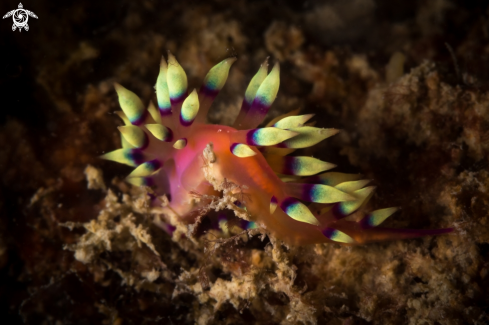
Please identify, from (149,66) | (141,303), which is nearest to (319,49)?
(149,66)

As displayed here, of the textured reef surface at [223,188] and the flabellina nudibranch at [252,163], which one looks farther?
the textured reef surface at [223,188]

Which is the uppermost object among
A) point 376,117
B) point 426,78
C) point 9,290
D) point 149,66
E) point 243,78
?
point 149,66

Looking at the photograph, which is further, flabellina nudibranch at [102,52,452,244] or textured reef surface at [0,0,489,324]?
textured reef surface at [0,0,489,324]

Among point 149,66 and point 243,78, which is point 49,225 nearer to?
point 149,66
